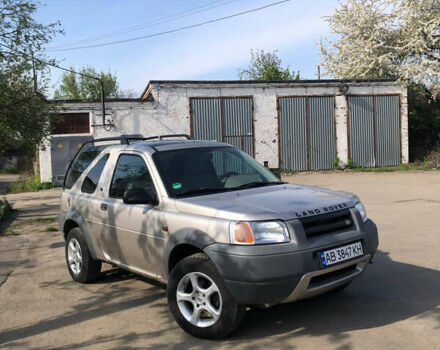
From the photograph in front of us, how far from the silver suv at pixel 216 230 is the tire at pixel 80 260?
15cm

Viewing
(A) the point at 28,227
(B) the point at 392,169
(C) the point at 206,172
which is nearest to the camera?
(C) the point at 206,172

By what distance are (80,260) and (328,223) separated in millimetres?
3309

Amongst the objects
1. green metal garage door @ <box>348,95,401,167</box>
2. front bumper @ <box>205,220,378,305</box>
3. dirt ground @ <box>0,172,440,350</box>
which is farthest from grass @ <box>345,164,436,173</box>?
front bumper @ <box>205,220,378,305</box>

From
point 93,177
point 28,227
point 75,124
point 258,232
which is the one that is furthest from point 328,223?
point 75,124

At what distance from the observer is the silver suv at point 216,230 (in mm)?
3539

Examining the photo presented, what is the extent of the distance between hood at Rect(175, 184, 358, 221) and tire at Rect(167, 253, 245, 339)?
0.43 m

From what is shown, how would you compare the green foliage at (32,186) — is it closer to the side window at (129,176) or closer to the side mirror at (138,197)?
the side window at (129,176)

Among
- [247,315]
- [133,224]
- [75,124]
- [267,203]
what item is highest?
[75,124]

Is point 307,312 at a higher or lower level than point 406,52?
lower

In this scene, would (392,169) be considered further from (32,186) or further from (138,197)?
(138,197)

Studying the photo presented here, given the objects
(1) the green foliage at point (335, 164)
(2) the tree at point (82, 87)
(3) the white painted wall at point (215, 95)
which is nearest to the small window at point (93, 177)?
(3) the white painted wall at point (215, 95)

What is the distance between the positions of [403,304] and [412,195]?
29.1ft

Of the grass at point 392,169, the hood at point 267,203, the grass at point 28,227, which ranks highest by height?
the hood at point 267,203

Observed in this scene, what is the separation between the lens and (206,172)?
473 centimetres
